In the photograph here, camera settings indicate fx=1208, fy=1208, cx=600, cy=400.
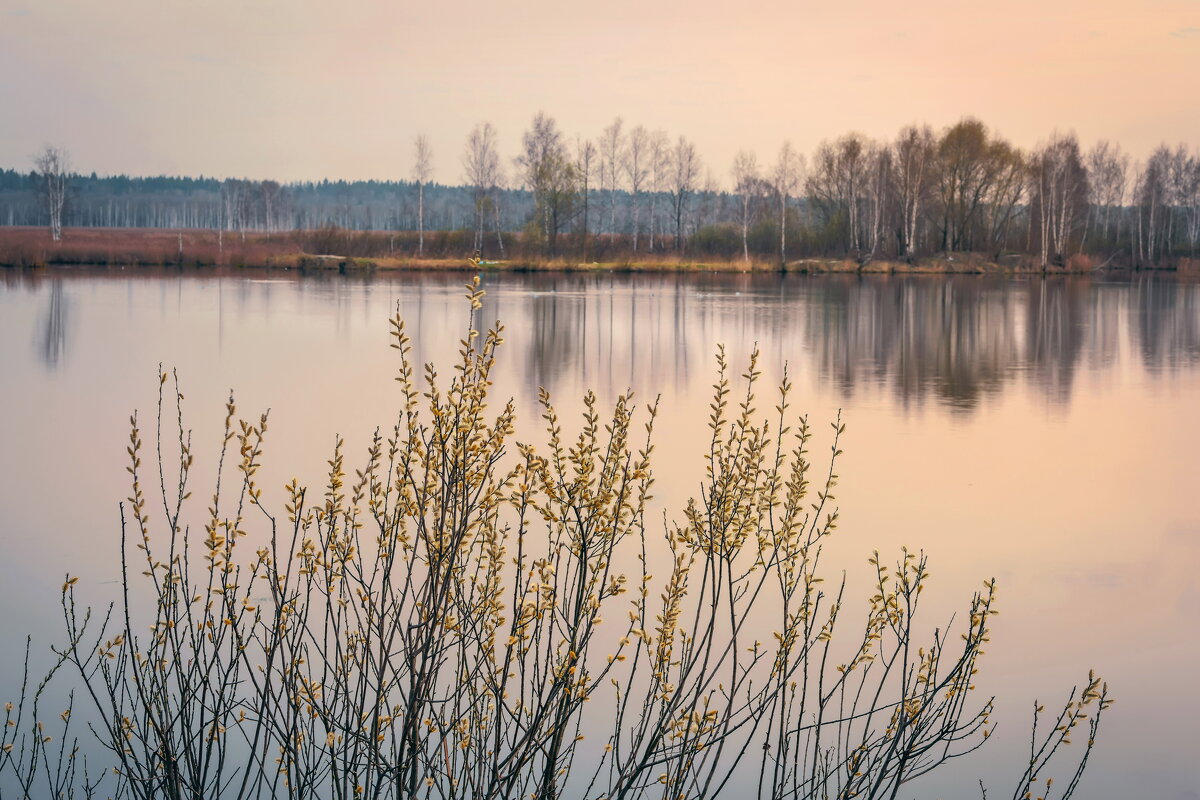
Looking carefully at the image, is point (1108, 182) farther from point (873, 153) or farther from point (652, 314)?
point (652, 314)

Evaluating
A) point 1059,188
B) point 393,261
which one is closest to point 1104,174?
point 1059,188

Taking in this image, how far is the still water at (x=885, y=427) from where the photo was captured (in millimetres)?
6285

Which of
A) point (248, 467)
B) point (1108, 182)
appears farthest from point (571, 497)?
point (1108, 182)

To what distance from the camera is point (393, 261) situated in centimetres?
6306

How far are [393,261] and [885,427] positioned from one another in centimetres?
5249

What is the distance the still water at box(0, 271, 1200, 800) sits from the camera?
6.29m

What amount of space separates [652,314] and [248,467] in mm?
26523

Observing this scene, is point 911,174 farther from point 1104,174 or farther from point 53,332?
point 53,332

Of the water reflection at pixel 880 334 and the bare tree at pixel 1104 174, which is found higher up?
the bare tree at pixel 1104 174

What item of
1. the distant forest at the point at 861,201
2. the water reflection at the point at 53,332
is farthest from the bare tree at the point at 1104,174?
the water reflection at the point at 53,332

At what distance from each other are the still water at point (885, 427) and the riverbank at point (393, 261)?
24788 millimetres

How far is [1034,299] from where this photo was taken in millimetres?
39812

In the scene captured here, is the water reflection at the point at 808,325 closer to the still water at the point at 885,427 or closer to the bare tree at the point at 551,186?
the still water at the point at 885,427

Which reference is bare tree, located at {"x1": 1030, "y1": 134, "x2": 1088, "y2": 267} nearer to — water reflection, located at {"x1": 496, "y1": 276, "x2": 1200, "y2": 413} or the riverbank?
the riverbank
